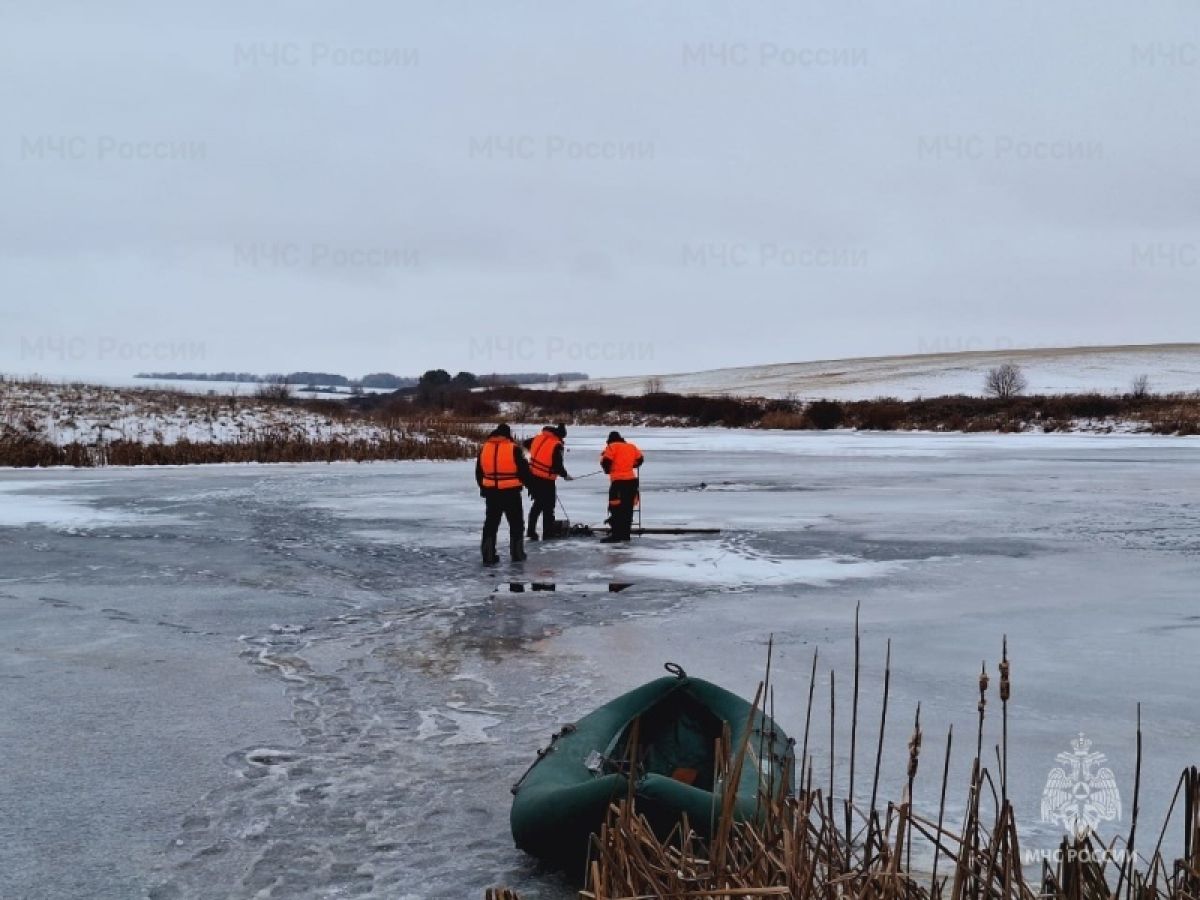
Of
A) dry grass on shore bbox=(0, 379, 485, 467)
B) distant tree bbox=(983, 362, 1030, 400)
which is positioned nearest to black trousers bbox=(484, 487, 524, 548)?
dry grass on shore bbox=(0, 379, 485, 467)

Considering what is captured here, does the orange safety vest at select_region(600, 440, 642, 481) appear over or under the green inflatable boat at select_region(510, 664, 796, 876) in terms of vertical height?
over

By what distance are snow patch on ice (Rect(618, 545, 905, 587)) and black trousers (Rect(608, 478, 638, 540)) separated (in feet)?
2.91

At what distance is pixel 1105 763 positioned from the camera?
446 cm

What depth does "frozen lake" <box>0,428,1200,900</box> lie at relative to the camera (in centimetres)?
390

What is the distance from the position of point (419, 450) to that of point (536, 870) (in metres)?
22.6

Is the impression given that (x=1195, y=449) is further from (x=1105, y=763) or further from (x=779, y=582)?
(x=1105, y=763)

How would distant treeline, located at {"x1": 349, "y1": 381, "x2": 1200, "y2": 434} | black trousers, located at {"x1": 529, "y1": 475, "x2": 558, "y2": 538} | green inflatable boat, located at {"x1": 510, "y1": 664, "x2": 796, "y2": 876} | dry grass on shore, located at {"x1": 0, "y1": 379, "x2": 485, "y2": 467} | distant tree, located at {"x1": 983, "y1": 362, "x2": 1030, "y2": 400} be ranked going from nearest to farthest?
green inflatable boat, located at {"x1": 510, "y1": 664, "x2": 796, "y2": 876} < black trousers, located at {"x1": 529, "y1": 475, "x2": 558, "y2": 538} < dry grass on shore, located at {"x1": 0, "y1": 379, "x2": 485, "y2": 467} < distant treeline, located at {"x1": 349, "y1": 381, "x2": 1200, "y2": 434} < distant tree, located at {"x1": 983, "y1": 362, "x2": 1030, "y2": 400}

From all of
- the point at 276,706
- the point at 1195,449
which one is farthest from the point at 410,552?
the point at 1195,449

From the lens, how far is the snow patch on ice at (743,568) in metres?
9.29

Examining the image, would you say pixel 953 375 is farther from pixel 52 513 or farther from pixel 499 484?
pixel 499 484

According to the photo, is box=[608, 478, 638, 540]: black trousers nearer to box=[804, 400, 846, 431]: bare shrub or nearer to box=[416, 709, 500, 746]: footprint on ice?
box=[416, 709, 500, 746]: footprint on ice

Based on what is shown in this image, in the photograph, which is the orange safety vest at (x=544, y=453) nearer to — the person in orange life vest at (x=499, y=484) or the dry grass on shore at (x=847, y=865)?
the person in orange life vest at (x=499, y=484)

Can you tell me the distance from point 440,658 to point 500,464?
390 centimetres

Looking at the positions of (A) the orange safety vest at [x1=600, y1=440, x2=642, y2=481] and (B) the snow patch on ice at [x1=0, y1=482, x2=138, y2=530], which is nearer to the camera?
(A) the orange safety vest at [x1=600, y1=440, x2=642, y2=481]
